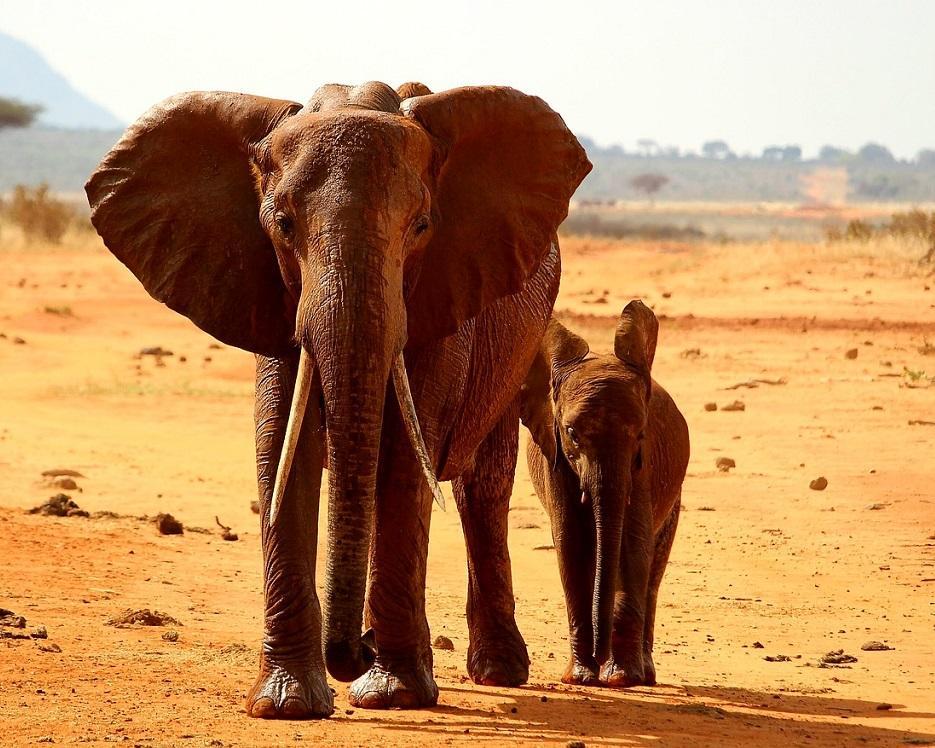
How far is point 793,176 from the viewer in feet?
449

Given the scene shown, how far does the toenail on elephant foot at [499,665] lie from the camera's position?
7.40 metres

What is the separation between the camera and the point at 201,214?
20.5 ft

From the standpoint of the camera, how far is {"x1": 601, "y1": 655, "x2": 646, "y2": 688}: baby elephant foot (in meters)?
7.16

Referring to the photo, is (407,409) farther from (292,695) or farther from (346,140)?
(292,695)

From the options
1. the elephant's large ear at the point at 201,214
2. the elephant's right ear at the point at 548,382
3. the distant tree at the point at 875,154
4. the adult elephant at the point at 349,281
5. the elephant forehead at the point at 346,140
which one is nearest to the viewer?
the adult elephant at the point at 349,281

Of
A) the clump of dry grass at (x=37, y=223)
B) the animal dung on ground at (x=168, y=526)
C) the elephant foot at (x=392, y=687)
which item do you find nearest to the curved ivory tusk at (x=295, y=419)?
the elephant foot at (x=392, y=687)

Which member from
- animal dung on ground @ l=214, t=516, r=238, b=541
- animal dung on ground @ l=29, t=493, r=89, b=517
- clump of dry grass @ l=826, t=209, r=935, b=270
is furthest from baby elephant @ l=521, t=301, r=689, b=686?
clump of dry grass @ l=826, t=209, r=935, b=270

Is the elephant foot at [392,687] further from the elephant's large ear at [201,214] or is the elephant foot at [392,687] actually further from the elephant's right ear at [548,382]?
the elephant's right ear at [548,382]

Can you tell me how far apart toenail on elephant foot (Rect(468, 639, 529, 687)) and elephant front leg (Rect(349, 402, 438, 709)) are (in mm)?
1264

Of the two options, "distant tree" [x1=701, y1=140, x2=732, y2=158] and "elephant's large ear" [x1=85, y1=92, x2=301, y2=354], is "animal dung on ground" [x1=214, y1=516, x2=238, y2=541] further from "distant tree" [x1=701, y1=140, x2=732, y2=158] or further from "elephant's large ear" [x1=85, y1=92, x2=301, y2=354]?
"distant tree" [x1=701, y1=140, x2=732, y2=158]

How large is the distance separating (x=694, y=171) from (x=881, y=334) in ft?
385

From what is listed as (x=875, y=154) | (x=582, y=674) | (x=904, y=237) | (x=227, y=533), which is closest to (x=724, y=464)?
(x=227, y=533)

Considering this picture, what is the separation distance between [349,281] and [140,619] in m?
3.10

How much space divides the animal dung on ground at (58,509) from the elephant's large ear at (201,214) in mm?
4824
